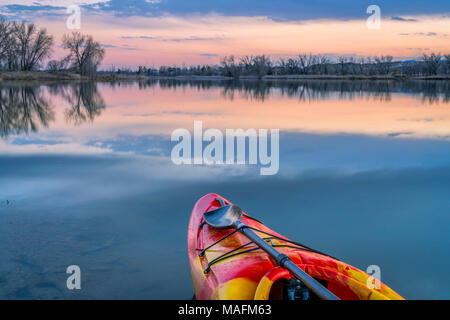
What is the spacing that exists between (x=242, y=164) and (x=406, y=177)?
296 centimetres

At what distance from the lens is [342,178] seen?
6.74m

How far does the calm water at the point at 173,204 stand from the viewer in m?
3.62

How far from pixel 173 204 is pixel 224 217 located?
1837mm

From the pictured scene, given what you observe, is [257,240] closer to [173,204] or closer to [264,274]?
[264,274]

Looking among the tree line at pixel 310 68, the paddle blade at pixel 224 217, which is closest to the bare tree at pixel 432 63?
the tree line at pixel 310 68

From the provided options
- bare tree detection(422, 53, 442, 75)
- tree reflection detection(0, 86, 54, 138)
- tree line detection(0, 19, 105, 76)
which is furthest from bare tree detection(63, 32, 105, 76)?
bare tree detection(422, 53, 442, 75)

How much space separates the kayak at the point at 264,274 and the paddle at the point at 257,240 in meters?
0.06

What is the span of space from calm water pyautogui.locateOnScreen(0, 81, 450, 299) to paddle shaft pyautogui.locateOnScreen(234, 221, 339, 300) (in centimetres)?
73

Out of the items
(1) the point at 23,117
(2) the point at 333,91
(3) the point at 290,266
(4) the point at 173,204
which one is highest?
(2) the point at 333,91

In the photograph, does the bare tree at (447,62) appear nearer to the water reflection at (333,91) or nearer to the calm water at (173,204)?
the water reflection at (333,91)

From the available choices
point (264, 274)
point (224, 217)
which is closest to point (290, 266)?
point (264, 274)

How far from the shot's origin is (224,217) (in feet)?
12.4

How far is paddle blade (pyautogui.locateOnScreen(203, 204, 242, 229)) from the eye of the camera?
12.1ft

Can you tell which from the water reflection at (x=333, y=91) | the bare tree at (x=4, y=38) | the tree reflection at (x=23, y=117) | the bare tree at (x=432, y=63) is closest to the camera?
the tree reflection at (x=23, y=117)
